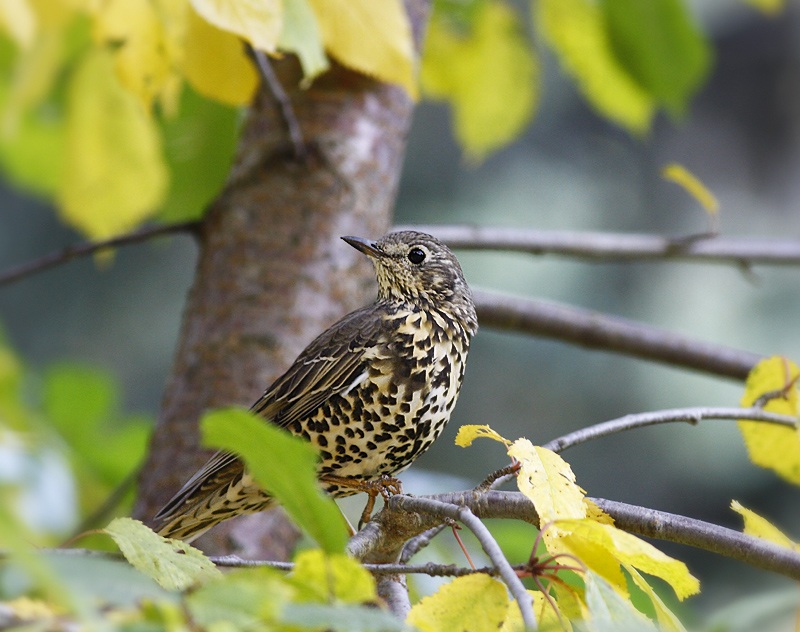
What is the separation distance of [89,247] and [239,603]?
6.90 ft

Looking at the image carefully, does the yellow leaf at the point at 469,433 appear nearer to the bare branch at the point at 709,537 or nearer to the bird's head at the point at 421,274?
the bare branch at the point at 709,537

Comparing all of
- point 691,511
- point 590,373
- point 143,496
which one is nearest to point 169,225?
point 143,496

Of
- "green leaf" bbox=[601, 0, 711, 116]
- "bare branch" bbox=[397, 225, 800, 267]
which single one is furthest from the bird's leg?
"green leaf" bbox=[601, 0, 711, 116]

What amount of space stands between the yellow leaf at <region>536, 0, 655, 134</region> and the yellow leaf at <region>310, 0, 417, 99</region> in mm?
1244

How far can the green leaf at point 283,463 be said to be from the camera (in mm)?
1091

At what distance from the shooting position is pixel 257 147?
10.3 ft

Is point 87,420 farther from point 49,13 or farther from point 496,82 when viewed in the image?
point 49,13

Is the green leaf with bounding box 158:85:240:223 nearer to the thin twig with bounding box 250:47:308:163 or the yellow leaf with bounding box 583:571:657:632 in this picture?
the thin twig with bounding box 250:47:308:163

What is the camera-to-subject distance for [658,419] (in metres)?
1.97

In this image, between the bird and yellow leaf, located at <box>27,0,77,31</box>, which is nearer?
yellow leaf, located at <box>27,0,77,31</box>

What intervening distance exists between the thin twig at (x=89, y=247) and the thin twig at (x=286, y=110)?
38cm

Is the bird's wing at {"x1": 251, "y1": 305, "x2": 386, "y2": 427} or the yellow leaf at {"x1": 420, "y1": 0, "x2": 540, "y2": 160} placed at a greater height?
the yellow leaf at {"x1": 420, "y1": 0, "x2": 540, "y2": 160}

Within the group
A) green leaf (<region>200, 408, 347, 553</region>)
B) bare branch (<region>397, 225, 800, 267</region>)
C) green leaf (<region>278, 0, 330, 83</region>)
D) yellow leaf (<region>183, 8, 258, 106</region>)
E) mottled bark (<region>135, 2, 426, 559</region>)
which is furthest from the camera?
bare branch (<region>397, 225, 800, 267</region>)

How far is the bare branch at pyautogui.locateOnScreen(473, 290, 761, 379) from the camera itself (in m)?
3.10
